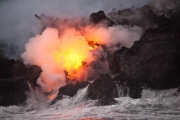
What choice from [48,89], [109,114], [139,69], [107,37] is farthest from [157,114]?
[107,37]

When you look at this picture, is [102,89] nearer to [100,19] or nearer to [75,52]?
[75,52]

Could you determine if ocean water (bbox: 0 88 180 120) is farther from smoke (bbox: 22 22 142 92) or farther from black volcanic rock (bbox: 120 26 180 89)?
smoke (bbox: 22 22 142 92)

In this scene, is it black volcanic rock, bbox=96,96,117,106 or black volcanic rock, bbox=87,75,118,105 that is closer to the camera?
black volcanic rock, bbox=96,96,117,106

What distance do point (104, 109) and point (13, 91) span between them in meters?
12.4

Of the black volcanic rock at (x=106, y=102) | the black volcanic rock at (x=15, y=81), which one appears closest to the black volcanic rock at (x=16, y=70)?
the black volcanic rock at (x=15, y=81)

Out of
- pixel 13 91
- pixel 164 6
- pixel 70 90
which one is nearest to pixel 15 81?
pixel 13 91

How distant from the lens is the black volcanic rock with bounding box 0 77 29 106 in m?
25.4

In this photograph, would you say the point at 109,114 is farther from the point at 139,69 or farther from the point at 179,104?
the point at 139,69

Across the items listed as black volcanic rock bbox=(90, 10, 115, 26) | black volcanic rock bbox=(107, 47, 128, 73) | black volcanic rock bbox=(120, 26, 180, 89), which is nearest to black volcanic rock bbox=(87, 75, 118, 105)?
black volcanic rock bbox=(120, 26, 180, 89)

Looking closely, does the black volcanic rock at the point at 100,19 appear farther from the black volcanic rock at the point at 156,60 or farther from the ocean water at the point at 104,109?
the ocean water at the point at 104,109

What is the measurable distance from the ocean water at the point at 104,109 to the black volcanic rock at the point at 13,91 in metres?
0.98

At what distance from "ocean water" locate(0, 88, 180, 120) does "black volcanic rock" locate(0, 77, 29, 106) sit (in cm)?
98

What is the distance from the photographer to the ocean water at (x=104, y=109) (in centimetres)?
A: 1580

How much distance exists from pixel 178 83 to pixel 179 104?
6.43 meters
